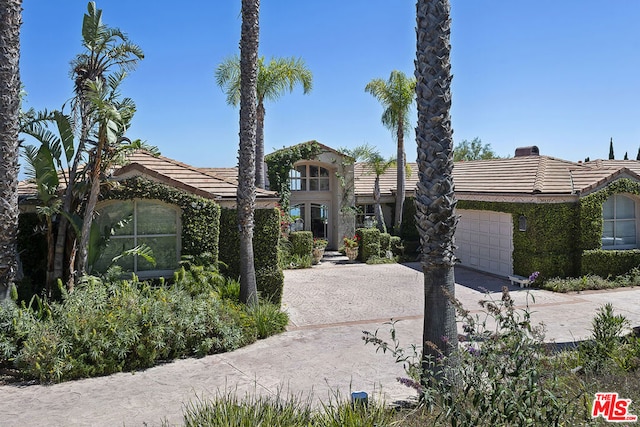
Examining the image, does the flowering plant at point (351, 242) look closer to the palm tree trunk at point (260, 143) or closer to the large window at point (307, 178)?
the large window at point (307, 178)

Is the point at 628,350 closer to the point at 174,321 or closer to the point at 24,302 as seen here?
the point at 174,321

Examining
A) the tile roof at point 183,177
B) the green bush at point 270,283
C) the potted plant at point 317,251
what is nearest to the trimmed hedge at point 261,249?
the green bush at point 270,283

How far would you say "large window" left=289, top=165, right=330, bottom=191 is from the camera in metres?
23.8

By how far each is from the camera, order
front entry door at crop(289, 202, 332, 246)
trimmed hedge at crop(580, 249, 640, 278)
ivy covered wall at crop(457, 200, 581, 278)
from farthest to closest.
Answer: front entry door at crop(289, 202, 332, 246), trimmed hedge at crop(580, 249, 640, 278), ivy covered wall at crop(457, 200, 581, 278)

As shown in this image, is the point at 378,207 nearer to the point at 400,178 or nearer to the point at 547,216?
the point at 400,178

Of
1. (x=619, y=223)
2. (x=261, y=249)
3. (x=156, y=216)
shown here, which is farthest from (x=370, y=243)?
(x=156, y=216)

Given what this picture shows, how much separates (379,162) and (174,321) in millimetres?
15663

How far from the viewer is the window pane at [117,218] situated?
11.5m

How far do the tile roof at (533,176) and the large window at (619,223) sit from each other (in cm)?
100

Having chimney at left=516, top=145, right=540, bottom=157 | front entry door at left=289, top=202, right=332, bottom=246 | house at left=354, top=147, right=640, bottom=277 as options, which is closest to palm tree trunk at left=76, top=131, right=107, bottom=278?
house at left=354, top=147, right=640, bottom=277

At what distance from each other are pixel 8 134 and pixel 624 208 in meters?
19.0

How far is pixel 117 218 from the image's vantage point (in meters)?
11.8

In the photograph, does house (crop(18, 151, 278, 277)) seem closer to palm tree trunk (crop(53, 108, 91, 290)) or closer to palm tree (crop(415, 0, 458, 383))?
palm tree trunk (crop(53, 108, 91, 290))

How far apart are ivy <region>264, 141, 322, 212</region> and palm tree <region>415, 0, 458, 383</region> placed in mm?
15585
